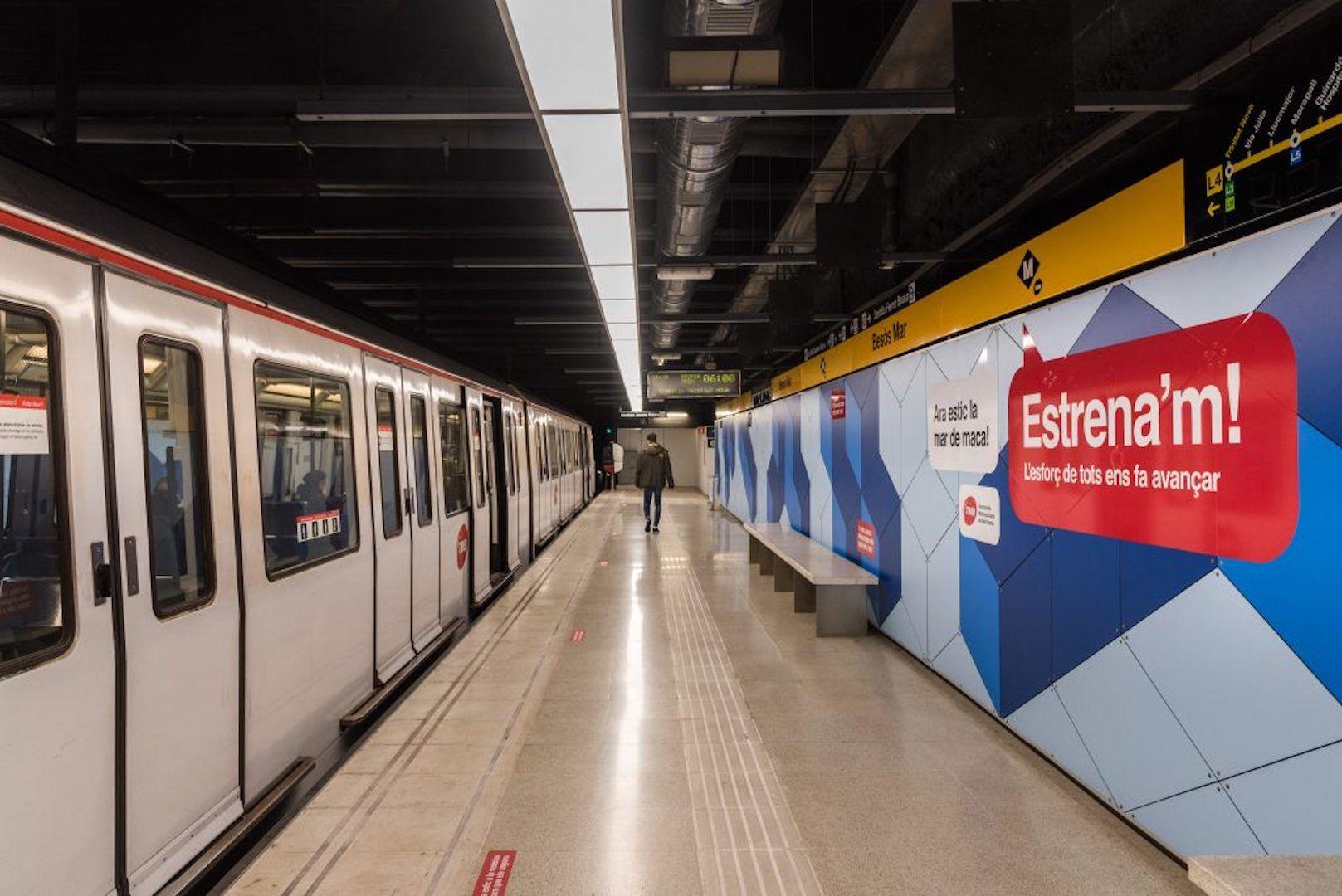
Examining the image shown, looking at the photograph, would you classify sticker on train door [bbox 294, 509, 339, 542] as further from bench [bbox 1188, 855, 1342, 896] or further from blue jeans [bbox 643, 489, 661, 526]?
blue jeans [bbox 643, 489, 661, 526]

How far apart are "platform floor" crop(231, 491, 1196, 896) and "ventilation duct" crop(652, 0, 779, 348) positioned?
2.77 meters

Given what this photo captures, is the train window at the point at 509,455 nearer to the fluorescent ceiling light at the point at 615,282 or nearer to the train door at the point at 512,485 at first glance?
the train door at the point at 512,485

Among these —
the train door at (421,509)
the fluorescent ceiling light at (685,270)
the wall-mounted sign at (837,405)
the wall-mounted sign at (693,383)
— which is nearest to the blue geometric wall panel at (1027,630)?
the fluorescent ceiling light at (685,270)

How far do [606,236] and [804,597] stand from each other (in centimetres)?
363

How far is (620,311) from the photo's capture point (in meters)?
6.24

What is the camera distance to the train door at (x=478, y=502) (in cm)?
614

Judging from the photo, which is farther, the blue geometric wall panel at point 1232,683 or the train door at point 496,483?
the train door at point 496,483

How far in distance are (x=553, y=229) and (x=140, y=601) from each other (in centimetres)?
467

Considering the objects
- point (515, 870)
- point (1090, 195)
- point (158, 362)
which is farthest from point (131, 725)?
point (1090, 195)

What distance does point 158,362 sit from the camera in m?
2.22

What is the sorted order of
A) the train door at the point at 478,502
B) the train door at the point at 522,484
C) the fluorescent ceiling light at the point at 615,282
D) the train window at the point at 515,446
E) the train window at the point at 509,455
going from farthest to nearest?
the train door at the point at 522,484, the train window at the point at 515,446, the train window at the point at 509,455, the train door at the point at 478,502, the fluorescent ceiling light at the point at 615,282

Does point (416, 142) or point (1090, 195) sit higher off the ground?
point (416, 142)

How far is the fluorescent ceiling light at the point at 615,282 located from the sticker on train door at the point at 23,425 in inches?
131

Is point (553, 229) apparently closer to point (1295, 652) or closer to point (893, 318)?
point (893, 318)
